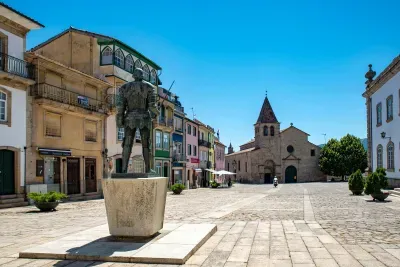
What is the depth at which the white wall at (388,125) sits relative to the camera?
23828 millimetres

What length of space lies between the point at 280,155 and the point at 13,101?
2201 inches

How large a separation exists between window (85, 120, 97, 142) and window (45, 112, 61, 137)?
113 inches

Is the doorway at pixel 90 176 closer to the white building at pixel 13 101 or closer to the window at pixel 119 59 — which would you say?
the white building at pixel 13 101

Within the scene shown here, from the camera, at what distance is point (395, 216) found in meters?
11.9

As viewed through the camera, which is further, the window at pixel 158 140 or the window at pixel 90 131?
the window at pixel 158 140

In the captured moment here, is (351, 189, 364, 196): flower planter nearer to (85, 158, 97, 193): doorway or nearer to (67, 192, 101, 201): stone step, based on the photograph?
(67, 192, 101, 201): stone step

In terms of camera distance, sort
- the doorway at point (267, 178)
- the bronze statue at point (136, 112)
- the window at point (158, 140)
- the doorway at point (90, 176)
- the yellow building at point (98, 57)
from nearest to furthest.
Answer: the bronze statue at point (136, 112) → the doorway at point (90, 176) → the yellow building at point (98, 57) → the window at point (158, 140) → the doorway at point (267, 178)

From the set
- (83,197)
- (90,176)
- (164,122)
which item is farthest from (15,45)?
(164,122)

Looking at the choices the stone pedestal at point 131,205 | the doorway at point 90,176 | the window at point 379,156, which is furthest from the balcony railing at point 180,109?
the stone pedestal at point 131,205

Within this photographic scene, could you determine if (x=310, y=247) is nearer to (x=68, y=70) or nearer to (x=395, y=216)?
(x=395, y=216)

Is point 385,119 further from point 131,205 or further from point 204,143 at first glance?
point 204,143

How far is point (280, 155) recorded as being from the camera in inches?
2726

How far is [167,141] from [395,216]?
95.4 ft

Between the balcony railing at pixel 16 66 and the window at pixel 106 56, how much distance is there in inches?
311
